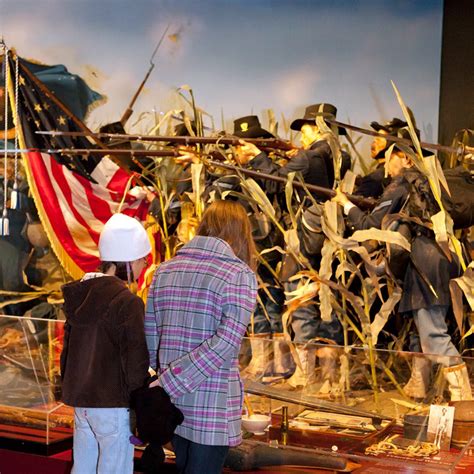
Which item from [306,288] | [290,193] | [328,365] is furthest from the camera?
[290,193]

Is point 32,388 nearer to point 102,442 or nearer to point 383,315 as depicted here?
point 102,442

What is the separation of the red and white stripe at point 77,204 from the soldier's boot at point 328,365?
9.93ft

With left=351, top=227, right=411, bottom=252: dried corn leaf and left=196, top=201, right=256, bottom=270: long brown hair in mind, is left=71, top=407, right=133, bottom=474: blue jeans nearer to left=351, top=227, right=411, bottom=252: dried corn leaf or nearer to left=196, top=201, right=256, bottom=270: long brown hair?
left=196, top=201, right=256, bottom=270: long brown hair

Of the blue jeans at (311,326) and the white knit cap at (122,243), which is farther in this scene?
the blue jeans at (311,326)

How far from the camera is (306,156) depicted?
4.69m

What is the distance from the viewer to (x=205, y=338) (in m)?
2.35

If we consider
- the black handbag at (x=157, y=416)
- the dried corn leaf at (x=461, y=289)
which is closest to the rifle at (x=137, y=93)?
the dried corn leaf at (x=461, y=289)

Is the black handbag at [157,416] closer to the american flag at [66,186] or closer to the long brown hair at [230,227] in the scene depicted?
the long brown hair at [230,227]

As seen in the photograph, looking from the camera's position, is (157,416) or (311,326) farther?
(311,326)

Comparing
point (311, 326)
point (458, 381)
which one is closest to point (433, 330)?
point (311, 326)

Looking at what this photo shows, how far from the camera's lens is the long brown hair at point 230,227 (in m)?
2.43

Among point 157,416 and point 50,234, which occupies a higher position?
point 50,234

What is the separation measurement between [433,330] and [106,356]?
1.77 meters

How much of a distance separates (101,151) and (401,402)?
10.4ft
